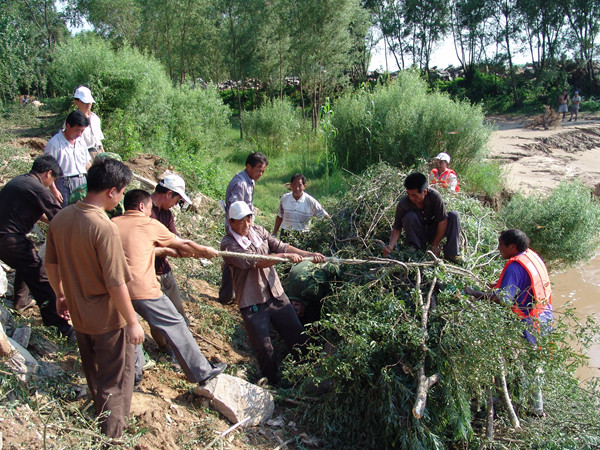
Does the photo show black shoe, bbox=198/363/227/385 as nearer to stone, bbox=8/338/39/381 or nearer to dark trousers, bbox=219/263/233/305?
stone, bbox=8/338/39/381

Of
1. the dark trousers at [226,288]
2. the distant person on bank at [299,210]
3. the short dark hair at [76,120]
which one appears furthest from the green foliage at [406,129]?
the short dark hair at [76,120]

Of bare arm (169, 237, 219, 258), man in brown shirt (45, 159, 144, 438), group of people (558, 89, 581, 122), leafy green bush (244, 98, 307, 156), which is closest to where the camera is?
man in brown shirt (45, 159, 144, 438)

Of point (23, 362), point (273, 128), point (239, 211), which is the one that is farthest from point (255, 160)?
point (273, 128)

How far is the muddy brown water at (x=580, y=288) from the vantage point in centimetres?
811

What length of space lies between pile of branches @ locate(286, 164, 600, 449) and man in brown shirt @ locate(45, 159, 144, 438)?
136cm

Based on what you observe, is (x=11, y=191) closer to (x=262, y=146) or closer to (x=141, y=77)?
(x=141, y=77)

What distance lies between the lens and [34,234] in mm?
5059

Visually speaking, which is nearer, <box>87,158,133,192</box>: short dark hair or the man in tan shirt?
<box>87,158,133,192</box>: short dark hair

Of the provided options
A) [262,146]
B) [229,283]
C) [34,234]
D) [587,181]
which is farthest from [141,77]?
[587,181]

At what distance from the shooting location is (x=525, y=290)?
11.8ft

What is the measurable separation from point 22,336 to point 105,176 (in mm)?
1637

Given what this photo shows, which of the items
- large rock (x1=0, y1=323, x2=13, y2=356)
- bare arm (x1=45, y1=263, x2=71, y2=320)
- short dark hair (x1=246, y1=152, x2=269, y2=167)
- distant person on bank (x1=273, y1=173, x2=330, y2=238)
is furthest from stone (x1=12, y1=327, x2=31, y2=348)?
distant person on bank (x1=273, y1=173, x2=330, y2=238)

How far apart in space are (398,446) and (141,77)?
9779 mm

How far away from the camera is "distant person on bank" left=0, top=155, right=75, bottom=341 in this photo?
11.8 feet
